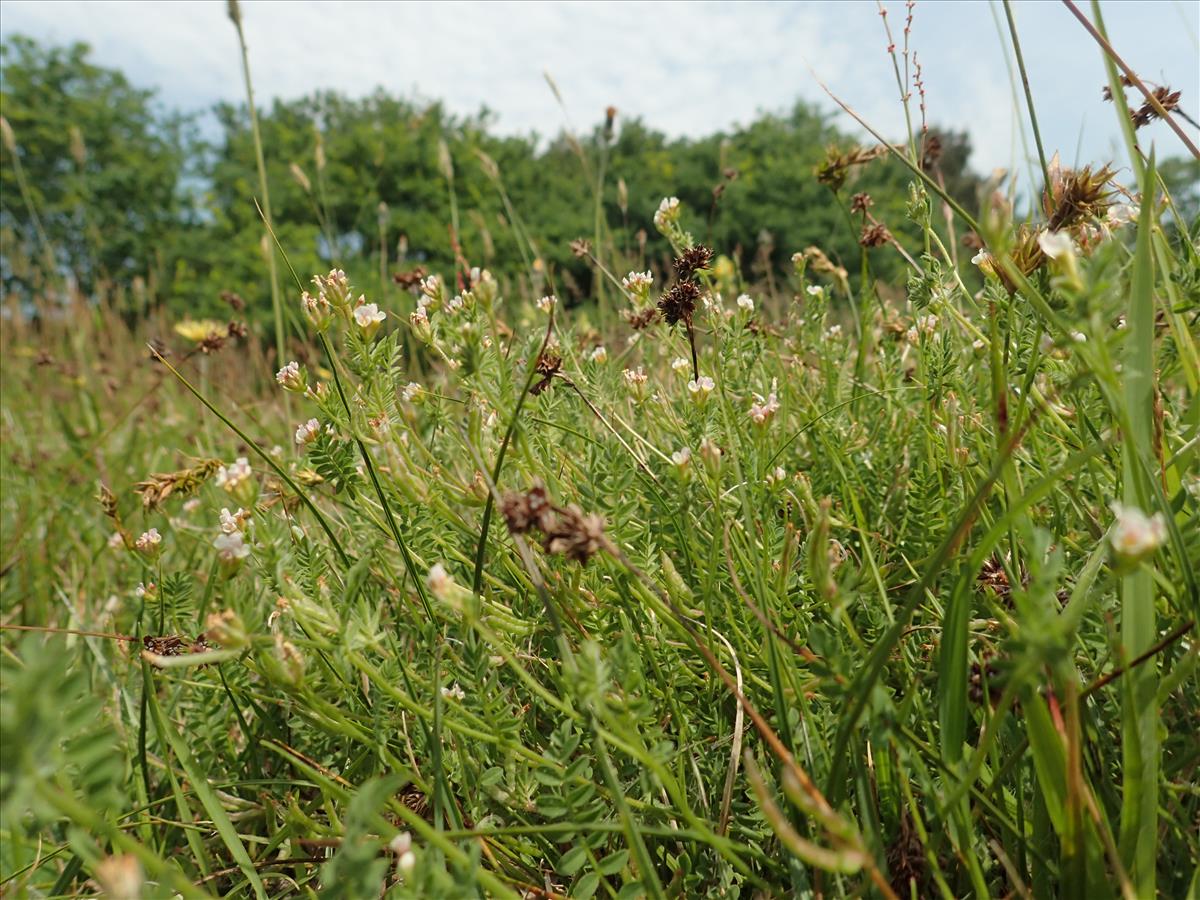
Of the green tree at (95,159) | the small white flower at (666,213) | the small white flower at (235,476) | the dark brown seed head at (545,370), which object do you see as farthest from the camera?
the green tree at (95,159)

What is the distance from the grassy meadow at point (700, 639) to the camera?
56 centimetres

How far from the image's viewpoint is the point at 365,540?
1.26m

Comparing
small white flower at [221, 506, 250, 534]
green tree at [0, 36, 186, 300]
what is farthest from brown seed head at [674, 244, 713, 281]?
green tree at [0, 36, 186, 300]

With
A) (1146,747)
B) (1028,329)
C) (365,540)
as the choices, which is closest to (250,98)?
(365,540)

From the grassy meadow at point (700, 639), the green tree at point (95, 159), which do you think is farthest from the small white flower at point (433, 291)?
the green tree at point (95, 159)

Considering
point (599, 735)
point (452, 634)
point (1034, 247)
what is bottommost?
point (452, 634)

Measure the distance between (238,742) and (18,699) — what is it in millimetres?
1061

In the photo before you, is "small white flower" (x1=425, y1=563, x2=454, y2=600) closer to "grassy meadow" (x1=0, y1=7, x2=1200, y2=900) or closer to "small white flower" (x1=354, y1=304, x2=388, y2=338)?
"grassy meadow" (x1=0, y1=7, x2=1200, y2=900)

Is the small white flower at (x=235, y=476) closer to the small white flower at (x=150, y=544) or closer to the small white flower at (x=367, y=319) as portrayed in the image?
the small white flower at (x=367, y=319)

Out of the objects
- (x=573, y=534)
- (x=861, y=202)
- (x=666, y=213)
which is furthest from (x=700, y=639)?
(x=861, y=202)

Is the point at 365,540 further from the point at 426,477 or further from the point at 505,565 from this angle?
the point at 505,565

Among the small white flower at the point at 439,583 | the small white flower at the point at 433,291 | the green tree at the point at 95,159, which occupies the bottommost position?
the green tree at the point at 95,159

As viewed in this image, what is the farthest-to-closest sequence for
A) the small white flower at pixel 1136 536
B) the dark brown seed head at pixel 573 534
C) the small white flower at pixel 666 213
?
the small white flower at pixel 666 213, the dark brown seed head at pixel 573 534, the small white flower at pixel 1136 536

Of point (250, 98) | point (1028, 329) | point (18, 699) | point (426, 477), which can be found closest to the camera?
point (18, 699)
